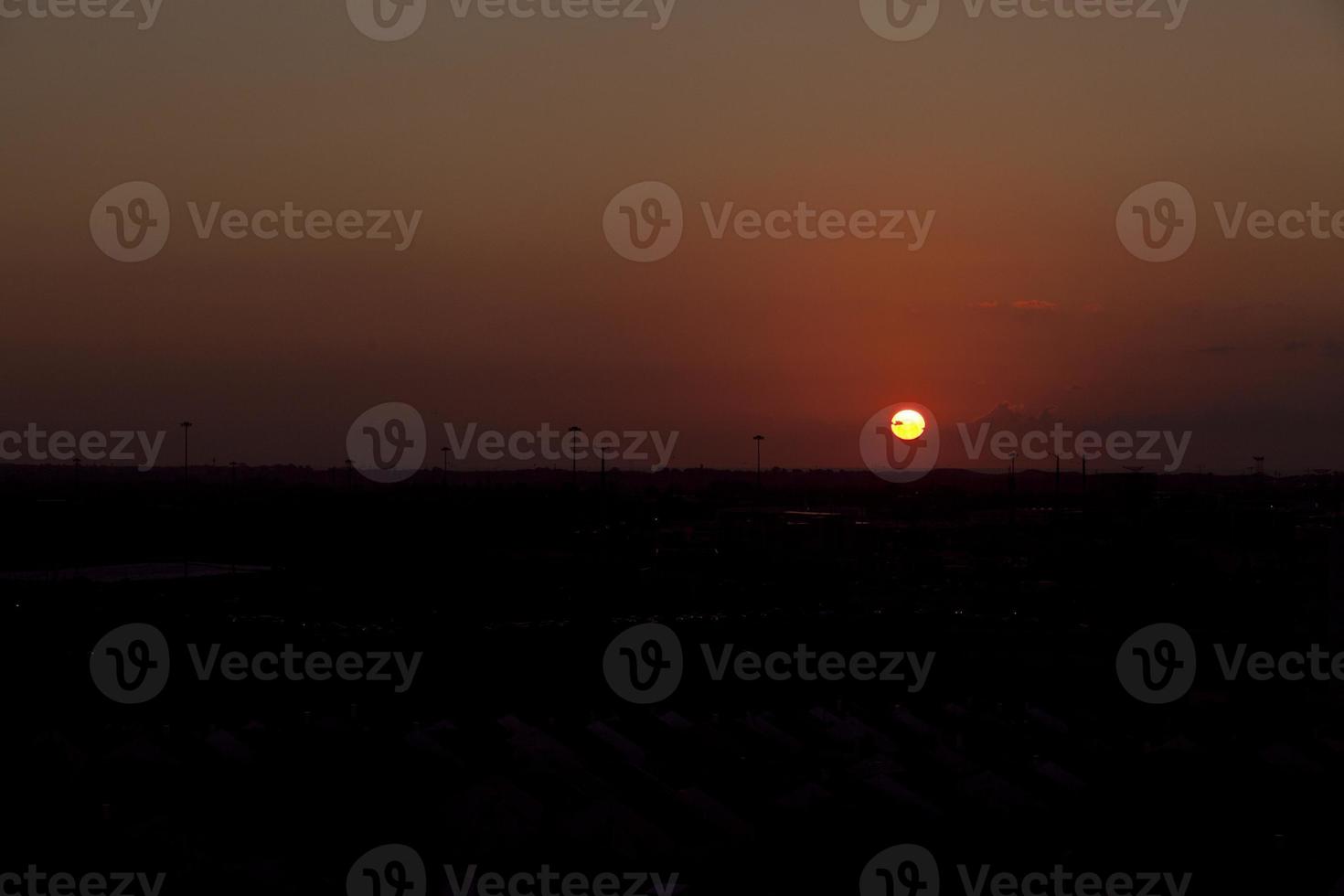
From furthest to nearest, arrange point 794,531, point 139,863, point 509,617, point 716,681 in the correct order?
point 794,531 < point 509,617 < point 716,681 < point 139,863

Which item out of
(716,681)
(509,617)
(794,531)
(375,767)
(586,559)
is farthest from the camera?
(794,531)

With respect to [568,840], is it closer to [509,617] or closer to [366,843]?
[366,843]

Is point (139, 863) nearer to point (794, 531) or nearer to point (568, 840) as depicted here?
point (568, 840)

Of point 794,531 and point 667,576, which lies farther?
point 794,531

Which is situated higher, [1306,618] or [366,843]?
[1306,618]

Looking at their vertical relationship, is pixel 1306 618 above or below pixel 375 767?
above

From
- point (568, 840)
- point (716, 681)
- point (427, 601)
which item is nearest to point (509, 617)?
point (427, 601)

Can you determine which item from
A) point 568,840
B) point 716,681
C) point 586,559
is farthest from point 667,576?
point 568,840

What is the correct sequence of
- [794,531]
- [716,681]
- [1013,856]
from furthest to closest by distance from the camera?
[794,531]
[716,681]
[1013,856]

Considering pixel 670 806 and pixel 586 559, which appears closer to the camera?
pixel 670 806
